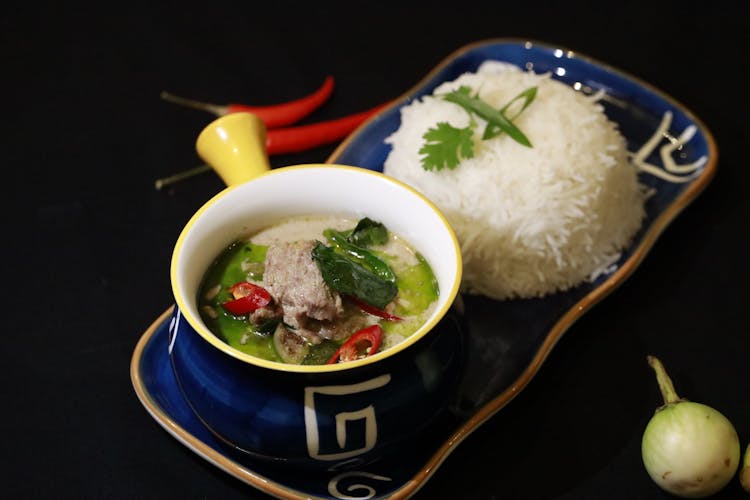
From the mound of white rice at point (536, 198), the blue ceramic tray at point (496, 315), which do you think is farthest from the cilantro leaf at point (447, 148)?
the blue ceramic tray at point (496, 315)

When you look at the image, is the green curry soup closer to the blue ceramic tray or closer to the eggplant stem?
the blue ceramic tray

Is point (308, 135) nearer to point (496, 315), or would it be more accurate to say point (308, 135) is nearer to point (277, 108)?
point (277, 108)

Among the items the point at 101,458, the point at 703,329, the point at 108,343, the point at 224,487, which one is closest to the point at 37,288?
the point at 108,343

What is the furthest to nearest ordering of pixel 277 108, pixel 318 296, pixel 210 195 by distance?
pixel 277 108 → pixel 210 195 → pixel 318 296

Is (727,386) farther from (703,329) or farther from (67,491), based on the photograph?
(67,491)

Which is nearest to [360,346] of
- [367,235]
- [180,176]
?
[367,235]

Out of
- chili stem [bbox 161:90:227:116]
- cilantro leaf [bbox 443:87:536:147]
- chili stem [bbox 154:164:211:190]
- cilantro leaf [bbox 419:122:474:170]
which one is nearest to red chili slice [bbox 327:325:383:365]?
cilantro leaf [bbox 419:122:474:170]

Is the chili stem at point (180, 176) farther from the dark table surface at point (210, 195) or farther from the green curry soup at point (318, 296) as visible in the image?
the green curry soup at point (318, 296)

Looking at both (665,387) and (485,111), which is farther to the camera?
(485,111)
